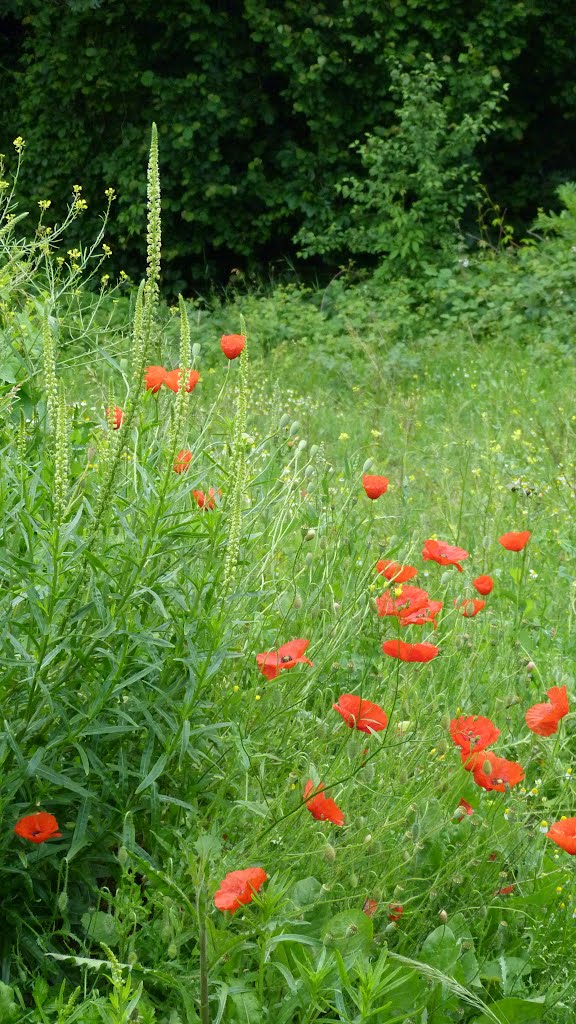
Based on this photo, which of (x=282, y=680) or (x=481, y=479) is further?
(x=481, y=479)

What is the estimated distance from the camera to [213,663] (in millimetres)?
1896

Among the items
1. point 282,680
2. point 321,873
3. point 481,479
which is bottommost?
point 481,479

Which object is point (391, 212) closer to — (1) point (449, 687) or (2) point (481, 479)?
(2) point (481, 479)

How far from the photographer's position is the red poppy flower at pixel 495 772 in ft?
6.52

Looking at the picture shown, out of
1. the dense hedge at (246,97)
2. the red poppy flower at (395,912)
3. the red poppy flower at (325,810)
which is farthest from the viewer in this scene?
the dense hedge at (246,97)

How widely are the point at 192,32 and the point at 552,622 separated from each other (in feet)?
24.9

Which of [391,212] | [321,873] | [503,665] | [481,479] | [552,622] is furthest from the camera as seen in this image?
[391,212]

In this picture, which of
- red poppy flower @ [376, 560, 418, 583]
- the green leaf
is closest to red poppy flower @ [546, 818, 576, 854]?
the green leaf

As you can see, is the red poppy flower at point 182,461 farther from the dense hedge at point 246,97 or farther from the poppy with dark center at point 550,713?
the dense hedge at point 246,97

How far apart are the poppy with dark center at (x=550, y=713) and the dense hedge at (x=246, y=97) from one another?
7.71 m

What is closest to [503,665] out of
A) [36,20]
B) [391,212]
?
[391,212]

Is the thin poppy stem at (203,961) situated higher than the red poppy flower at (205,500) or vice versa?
the red poppy flower at (205,500)

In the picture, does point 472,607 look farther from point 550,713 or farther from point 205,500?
point 205,500

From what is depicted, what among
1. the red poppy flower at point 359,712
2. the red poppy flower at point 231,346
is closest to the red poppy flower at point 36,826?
the red poppy flower at point 359,712
